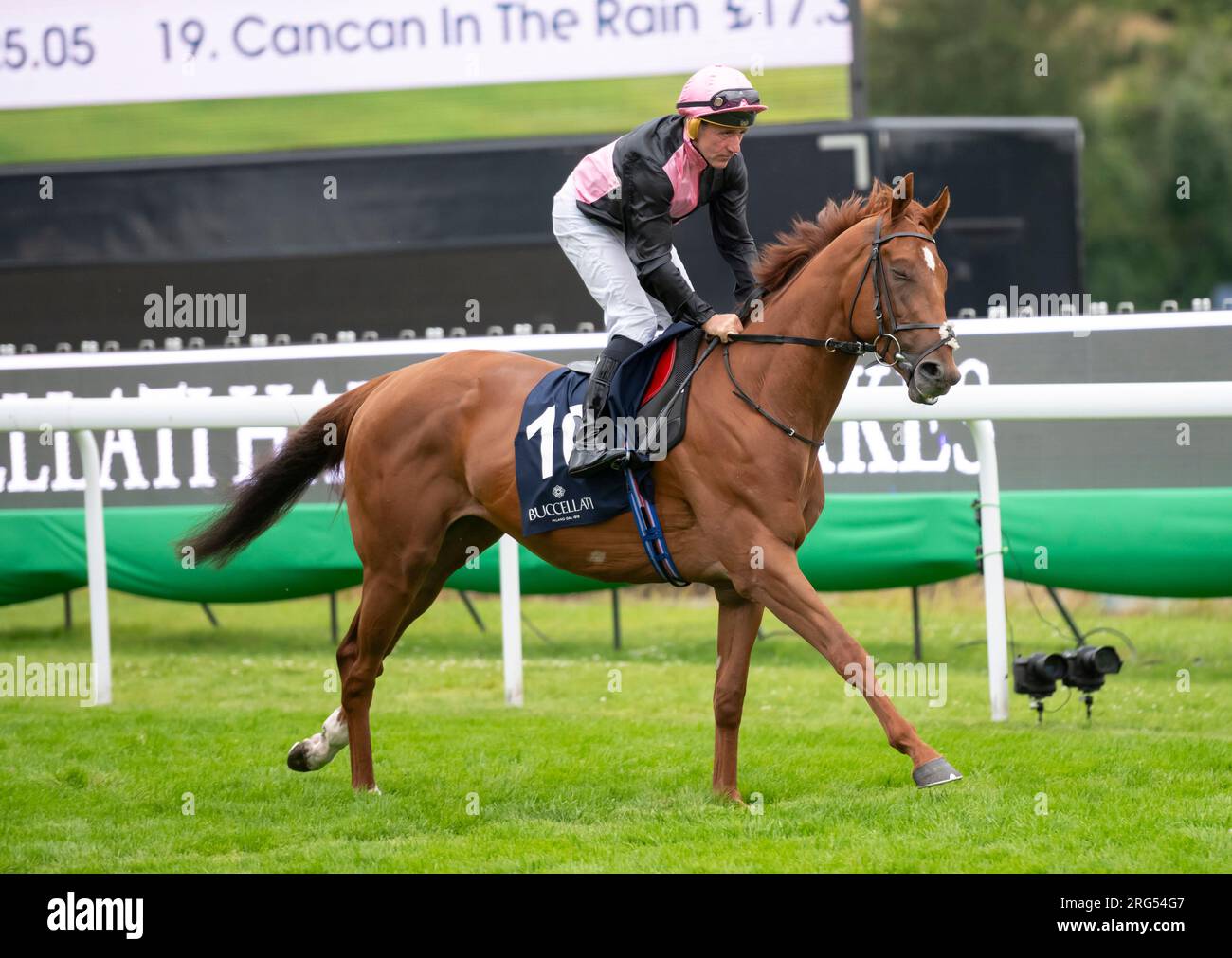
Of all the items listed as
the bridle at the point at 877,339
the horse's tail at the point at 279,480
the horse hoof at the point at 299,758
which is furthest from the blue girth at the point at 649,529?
the horse hoof at the point at 299,758

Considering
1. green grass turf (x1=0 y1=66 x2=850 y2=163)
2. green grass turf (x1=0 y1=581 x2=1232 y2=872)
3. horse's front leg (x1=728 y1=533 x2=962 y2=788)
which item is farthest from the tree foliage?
horse's front leg (x1=728 y1=533 x2=962 y2=788)

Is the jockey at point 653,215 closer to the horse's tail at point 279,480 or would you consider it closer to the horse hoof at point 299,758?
the horse's tail at point 279,480

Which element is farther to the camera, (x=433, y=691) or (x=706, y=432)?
(x=433, y=691)

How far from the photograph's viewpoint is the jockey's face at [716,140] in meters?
4.74

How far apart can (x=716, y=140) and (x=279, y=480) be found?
6.88ft

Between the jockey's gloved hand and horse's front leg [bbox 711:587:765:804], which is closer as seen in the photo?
the jockey's gloved hand

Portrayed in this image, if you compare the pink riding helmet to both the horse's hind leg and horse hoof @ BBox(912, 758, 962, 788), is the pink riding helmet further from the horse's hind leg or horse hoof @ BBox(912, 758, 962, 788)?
horse hoof @ BBox(912, 758, 962, 788)

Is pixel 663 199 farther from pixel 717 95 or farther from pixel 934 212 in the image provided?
pixel 934 212

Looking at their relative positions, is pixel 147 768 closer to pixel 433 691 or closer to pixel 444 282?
pixel 433 691

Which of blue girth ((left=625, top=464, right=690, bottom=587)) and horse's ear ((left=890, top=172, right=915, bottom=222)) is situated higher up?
horse's ear ((left=890, top=172, right=915, bottom=222))

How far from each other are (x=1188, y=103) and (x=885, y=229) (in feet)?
85.6

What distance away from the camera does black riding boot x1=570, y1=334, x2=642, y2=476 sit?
15.9ft

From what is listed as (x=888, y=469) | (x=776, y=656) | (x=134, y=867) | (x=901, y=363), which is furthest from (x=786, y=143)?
(x=134, y=867)

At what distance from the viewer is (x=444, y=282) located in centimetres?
886
